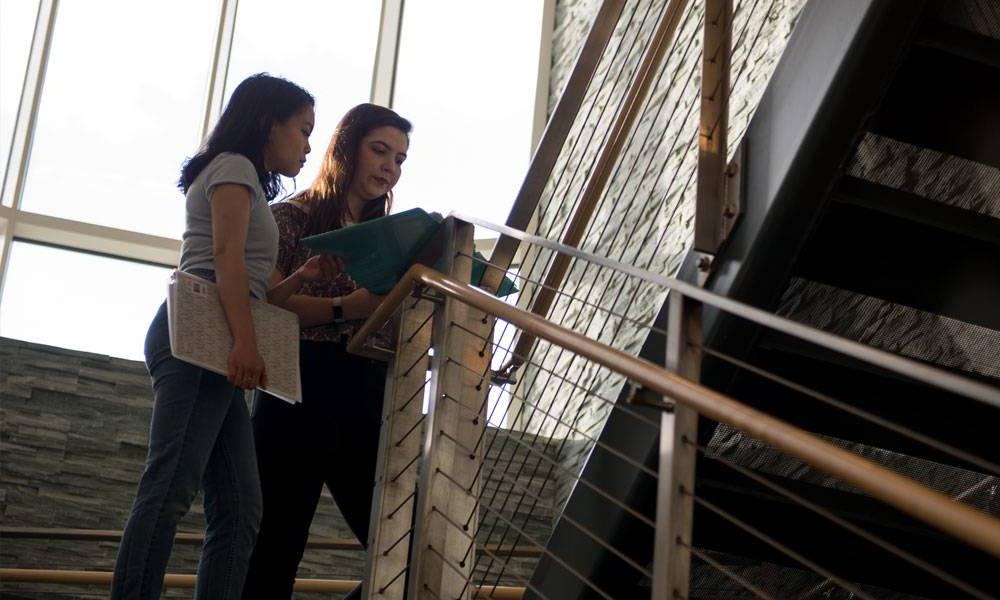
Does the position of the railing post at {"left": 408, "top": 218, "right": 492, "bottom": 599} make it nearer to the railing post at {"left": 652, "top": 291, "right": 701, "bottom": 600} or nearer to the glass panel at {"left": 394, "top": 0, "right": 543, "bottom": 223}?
the railing post at {"left": 652, "top": 291, "right": 701, "bottom": 600}

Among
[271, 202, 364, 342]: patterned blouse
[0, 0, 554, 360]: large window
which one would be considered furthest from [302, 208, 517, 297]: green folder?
[0, 0, 554, 360]: large window

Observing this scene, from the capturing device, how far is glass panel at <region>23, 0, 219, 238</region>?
225 inches

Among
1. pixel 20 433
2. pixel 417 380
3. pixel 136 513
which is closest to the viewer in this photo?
pixel 136 513

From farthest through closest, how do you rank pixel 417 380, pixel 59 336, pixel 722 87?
pixel 59 336
pixel 417 380
pixel 722 87

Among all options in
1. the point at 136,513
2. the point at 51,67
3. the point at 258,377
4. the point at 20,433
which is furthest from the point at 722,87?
the point at 51,67

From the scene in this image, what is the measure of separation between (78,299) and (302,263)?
3.35m

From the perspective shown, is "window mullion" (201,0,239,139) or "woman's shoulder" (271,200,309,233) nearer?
"woman's shoulder" (271,200,309,233)

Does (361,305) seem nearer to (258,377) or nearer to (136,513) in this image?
(258,377)

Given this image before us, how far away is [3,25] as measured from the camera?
579 cm

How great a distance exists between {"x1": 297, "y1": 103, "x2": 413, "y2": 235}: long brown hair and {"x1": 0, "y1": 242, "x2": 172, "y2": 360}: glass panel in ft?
10.3

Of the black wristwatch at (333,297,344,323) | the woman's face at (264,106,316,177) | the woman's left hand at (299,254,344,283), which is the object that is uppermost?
the woman's face at (264,106,316,177)

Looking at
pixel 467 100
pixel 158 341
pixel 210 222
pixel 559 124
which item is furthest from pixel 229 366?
pixel 467 100

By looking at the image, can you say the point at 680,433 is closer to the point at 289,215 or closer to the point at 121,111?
the point at 289,215

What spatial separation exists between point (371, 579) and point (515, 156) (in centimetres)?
409
